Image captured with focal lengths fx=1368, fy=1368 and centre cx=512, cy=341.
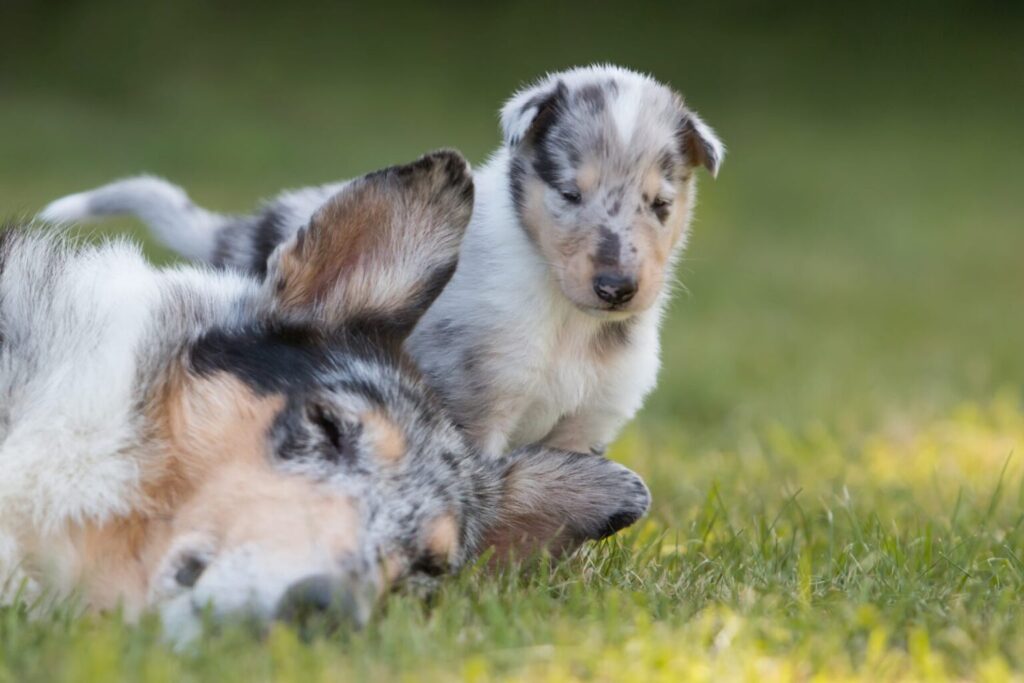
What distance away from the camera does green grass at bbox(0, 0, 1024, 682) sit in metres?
2.95

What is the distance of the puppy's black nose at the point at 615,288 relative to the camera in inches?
163

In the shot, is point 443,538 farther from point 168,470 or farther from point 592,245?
point 592,245

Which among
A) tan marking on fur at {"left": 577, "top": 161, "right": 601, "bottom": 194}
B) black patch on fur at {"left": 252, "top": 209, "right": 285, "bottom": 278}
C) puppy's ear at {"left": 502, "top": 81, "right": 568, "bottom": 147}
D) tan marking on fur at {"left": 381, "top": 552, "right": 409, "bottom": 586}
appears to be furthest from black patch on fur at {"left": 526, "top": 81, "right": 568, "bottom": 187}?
tan marking on fur at {"left": 381, "top": 552, "right": 409, "bottom": 586}

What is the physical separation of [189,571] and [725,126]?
15.2 m

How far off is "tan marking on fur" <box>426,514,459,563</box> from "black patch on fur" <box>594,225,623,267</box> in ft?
3.69

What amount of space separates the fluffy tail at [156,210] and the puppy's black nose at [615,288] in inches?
76.9

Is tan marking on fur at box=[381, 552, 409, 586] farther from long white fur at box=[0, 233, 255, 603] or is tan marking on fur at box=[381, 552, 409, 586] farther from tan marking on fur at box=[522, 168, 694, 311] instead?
tan marking on fur at box=[522, 168, 694, 311]

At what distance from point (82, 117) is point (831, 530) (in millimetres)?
13318

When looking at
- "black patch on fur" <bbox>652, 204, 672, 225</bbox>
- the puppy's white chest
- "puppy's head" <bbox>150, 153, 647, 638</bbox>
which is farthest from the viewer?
"black patch on fur" <bbox>652, 204, 672, 225</bbox>

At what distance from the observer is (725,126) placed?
17516mm

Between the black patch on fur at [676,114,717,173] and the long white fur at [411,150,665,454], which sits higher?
the black patch on fur at [676,114,717,173]

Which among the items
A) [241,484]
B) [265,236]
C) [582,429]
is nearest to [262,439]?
[241,484]

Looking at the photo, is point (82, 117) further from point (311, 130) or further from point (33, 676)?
point (33, 676)

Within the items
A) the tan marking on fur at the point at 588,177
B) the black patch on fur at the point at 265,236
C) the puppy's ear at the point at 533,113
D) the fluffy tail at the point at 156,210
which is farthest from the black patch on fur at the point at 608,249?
the fluffy tail at the point at 156,210
